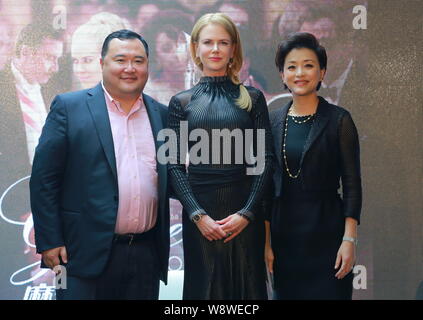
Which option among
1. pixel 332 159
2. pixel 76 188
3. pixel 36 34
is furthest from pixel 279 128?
pixel 36 34

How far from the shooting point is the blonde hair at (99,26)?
13.3 feet

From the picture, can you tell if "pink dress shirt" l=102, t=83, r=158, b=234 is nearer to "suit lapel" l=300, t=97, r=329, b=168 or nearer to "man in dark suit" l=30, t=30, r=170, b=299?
"man in dark suit" l=30, t=30, r=170, b=299

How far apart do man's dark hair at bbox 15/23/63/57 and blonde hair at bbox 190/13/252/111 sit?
176cm

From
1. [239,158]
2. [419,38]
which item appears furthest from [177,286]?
[419,38]

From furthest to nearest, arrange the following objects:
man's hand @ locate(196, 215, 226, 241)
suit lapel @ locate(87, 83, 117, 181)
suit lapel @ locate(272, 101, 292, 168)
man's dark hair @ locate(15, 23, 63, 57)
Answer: man's dark hair @ locate(15, 23, 63, 57), suit lapel @ locate(272, 101, 292, 168), suit lapel @ locate(87, 83, 117, 181), man's hand @ locate(196, 215, 226, 241)

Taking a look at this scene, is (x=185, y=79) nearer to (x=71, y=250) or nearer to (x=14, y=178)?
(x=14, y=178)

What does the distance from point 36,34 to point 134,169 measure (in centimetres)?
196

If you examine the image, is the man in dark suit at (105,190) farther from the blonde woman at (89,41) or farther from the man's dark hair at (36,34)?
the man's dark hair at (36,34)

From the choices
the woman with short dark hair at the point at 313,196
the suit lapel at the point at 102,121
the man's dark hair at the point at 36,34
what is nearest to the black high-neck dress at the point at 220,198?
the woman with short dark hair at the point at 313,196

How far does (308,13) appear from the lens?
13.4 feet

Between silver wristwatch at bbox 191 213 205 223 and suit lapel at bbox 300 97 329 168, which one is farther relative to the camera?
suit lapel at bbox 300 97 329 168

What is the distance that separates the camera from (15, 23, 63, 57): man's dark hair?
4035 millimetres

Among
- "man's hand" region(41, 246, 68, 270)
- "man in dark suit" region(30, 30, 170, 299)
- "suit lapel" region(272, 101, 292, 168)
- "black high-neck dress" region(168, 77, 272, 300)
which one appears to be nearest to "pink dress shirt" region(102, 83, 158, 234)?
"man in dark suit" region(30, 30, 170, 299)
